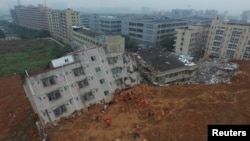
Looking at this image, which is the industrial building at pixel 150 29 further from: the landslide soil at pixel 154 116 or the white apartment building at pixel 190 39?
the landslide soil at pixel 154 116

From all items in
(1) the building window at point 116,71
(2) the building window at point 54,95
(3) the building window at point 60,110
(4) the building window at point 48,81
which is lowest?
(3) the building window at point 60,110

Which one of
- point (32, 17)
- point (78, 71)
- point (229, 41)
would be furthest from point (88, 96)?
point (32, 17)

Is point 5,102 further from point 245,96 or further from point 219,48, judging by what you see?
point 219,48

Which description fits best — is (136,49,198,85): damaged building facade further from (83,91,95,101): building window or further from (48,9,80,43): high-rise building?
(48,9,80,43): high-rise building

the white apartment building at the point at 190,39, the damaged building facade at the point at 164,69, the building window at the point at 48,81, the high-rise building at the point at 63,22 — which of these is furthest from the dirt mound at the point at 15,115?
the high-rise building at the point at 63,22

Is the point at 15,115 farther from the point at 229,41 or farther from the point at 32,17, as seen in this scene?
the point at 32,17

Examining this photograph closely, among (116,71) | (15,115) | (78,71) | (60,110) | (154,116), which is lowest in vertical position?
(15,115)
